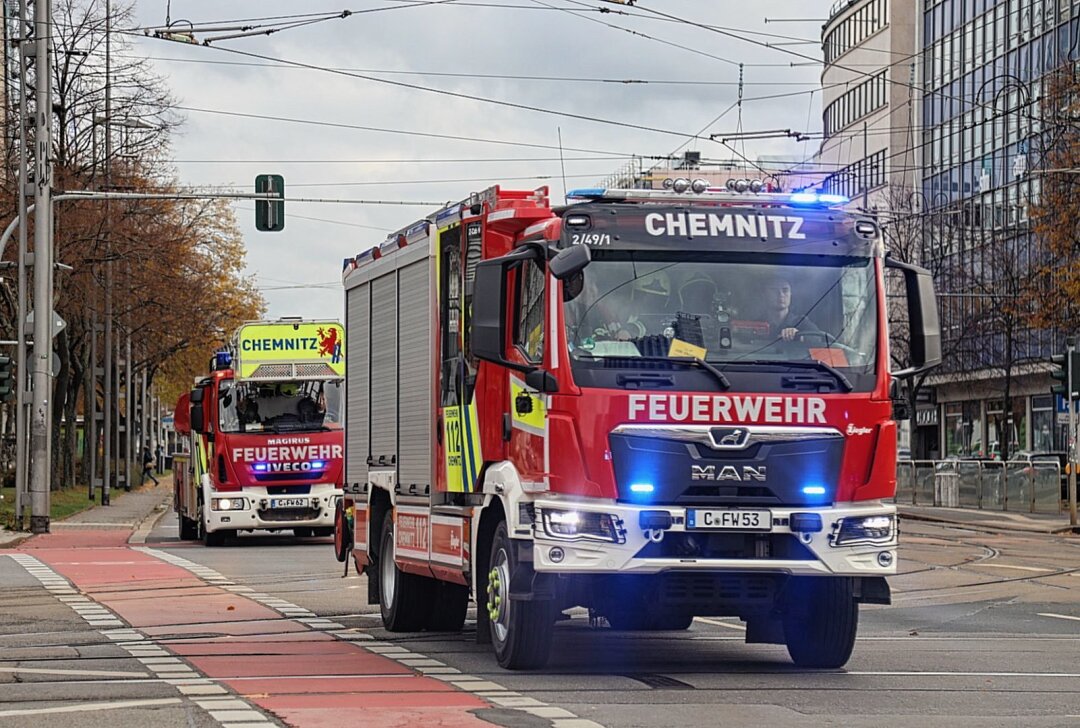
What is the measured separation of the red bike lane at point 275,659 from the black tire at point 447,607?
34.9 inches

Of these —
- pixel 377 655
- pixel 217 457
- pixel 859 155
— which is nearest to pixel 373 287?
pixel 377 655

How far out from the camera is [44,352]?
3597 centimetres

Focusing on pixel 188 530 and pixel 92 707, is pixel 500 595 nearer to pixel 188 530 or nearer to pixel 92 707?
pixel 92 707

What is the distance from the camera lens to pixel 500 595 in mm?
12641

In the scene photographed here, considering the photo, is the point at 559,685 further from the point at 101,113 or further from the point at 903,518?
the point at 101,113

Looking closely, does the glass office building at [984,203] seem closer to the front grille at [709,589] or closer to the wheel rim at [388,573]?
the wheel rim at [388,573]

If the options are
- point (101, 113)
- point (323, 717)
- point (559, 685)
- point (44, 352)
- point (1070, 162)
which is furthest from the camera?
point (101, 113)

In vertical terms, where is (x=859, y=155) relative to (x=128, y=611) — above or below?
above

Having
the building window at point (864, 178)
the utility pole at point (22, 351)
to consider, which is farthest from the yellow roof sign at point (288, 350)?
the building window at point (864, 178)

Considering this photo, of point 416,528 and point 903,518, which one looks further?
point 903,518

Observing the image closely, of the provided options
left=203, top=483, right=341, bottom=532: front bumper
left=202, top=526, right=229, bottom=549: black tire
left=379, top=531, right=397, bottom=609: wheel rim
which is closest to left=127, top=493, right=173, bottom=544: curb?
left=202, top=526, right=229, bottom=549: black tire

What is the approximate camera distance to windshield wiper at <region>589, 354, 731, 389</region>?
12094 millimetres

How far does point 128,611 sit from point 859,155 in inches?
2780

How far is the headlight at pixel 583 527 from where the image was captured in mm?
11906
